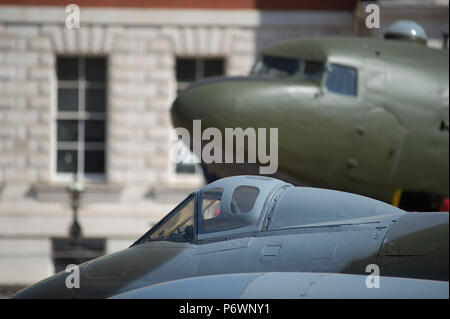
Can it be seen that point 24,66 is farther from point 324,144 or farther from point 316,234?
point 316,234

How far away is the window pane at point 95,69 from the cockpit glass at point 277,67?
307 inches

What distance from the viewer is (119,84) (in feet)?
60.8

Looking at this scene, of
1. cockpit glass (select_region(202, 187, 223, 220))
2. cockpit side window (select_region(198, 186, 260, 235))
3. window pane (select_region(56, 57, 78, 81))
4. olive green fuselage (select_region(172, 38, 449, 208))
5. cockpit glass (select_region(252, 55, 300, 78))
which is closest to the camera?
cockpit side window (select_region(198, 186, 260, 235))

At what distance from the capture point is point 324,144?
34.1ft

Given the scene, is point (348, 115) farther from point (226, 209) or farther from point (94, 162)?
point (94, 162)

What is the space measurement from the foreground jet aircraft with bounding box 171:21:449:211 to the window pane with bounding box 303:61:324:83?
11 mm

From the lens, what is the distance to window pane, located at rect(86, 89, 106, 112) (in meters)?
18.7

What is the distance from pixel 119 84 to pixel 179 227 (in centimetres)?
1292

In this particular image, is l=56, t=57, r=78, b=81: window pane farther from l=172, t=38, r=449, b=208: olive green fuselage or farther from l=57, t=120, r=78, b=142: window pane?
l=172, t=38, r=449, b=208: olive green fuselage

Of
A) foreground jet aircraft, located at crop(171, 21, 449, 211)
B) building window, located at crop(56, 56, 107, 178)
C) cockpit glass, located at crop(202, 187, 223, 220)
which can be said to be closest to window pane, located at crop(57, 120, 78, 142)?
building window, located at crop(56, 56, 107, 178)
